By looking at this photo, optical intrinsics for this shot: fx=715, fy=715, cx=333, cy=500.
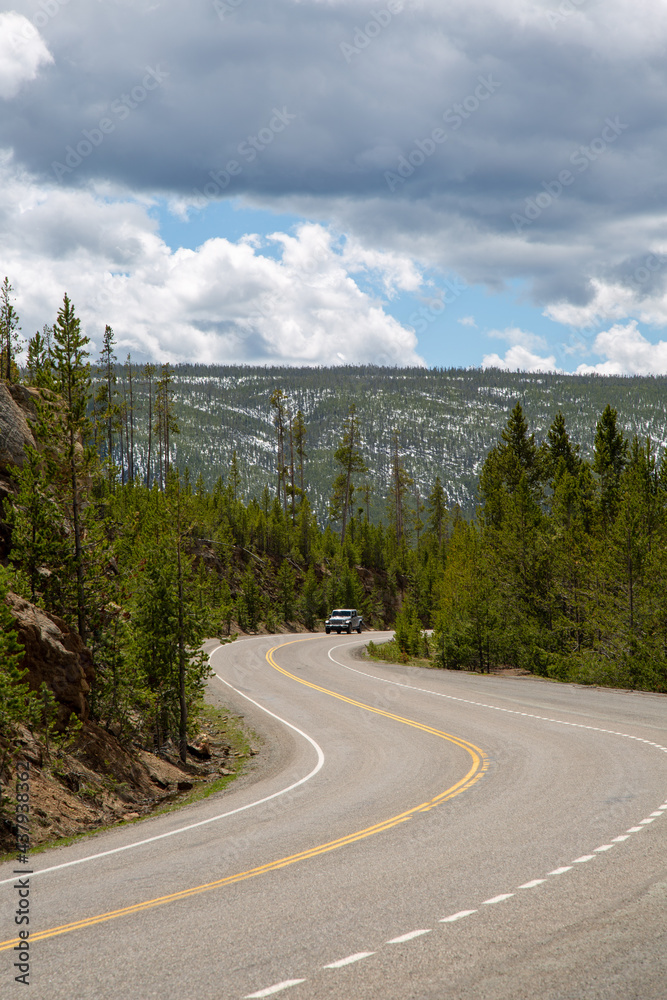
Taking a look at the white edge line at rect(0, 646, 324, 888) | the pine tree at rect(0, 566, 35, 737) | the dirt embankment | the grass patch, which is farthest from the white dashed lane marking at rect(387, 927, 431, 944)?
the pine tree at rect(0, 566, 35, 737)

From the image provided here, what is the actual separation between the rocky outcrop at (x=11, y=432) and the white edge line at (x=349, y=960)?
18814 mm

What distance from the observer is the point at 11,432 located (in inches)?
897

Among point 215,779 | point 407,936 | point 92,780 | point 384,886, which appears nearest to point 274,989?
point 407,936

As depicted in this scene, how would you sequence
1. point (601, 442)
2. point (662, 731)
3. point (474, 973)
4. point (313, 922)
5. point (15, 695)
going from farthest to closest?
point (601, 442) → point (662, 731) → point (15, 695) → point (313, 922) → point (474, 973)

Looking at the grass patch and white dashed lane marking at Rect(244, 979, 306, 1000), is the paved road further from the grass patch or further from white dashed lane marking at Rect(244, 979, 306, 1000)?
the grass patch

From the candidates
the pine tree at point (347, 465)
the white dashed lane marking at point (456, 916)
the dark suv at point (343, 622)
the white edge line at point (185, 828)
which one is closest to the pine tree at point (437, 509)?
the pine tree at point (347, 465)

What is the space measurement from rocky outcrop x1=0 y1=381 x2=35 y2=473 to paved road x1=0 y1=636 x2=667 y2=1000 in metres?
12.3

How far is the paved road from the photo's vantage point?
659 cm

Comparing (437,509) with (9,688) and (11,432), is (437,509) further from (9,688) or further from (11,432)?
(9,688)

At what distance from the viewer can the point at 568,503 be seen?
4275cm

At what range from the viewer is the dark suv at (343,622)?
220 ft

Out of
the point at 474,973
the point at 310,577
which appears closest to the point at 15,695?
the point at 474,973

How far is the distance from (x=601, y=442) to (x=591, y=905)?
42304mm

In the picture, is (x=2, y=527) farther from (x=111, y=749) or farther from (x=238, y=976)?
(x=238, y=976)
